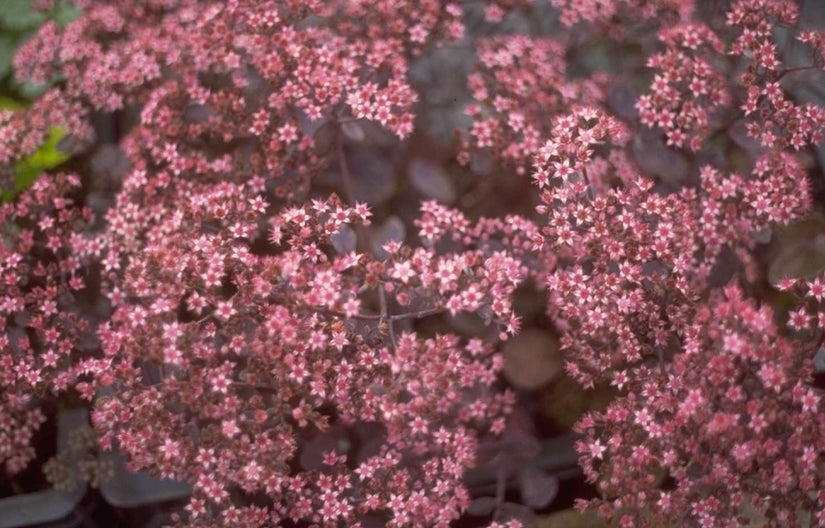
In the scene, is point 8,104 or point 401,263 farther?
point 8,104

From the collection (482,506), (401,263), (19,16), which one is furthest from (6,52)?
(482,506)

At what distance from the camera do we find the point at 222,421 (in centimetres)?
98

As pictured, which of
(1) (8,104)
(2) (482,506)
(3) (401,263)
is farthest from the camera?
(1) (8,104)

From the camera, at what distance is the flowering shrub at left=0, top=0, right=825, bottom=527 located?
3.13 ft

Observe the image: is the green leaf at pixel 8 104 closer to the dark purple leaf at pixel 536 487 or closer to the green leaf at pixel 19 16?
the green leaf at pixel 19 16

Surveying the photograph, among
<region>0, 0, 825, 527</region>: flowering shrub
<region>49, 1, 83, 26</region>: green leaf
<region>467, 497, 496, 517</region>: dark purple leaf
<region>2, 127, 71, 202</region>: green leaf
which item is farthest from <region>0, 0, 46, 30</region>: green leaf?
<region>467, 497, 496, 517</region>: dark purple leaf

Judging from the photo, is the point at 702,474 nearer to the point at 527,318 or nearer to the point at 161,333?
the point at 527,318

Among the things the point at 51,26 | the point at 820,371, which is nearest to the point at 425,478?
the point at 820,371

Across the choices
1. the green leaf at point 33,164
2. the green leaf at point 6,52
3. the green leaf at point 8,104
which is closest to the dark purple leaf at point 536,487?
the green leaf at point 33,164

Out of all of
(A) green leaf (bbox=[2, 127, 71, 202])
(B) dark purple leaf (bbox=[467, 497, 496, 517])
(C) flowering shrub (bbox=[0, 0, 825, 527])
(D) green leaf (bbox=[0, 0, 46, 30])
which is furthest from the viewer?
(D) green leaf (bbox=[0, 0, 46, 30])

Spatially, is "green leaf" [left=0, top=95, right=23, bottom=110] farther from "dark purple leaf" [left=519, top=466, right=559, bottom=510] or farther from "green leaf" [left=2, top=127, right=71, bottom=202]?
"dark purple leaf" [left=519, top=466, right=559, bottom=510]

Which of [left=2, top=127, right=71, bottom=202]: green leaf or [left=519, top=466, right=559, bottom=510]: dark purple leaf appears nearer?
[left=519, top=466, right=559, bottom=510]: dark purple leaf

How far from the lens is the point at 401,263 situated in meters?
0.97

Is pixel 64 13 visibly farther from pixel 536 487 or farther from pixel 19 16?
pixel 536 487
